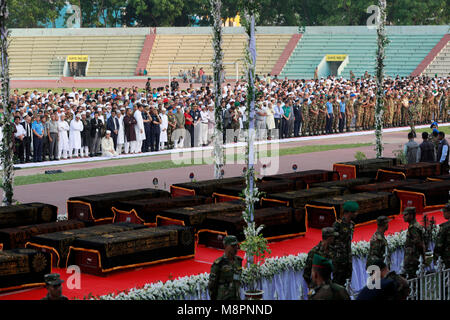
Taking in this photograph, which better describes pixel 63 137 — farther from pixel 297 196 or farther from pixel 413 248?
pixel 413 248

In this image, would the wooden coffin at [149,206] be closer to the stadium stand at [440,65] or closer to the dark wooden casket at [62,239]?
the dark wooden casket at [62,239]

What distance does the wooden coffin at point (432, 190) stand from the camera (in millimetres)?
18922

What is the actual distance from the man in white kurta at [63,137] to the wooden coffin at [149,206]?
11794mm

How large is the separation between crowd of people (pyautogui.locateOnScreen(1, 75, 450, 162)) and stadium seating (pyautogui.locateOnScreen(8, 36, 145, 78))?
35149 millimetres

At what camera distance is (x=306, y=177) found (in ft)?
69.8

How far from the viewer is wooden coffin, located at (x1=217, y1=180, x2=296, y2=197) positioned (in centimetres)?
1887

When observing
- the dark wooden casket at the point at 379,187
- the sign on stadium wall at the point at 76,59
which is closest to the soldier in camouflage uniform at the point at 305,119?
the dark wooden casket at the point at 379,187

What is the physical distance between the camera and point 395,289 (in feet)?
28.8

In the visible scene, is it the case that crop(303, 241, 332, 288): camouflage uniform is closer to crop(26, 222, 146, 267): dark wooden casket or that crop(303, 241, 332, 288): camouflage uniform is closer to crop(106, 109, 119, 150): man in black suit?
crop(26, 222, 146, 267): dark wooden casket

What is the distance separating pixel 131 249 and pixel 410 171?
34.0 ft

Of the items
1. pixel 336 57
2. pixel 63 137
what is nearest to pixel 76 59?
pixel 336 57

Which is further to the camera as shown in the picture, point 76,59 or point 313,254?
point 76,59

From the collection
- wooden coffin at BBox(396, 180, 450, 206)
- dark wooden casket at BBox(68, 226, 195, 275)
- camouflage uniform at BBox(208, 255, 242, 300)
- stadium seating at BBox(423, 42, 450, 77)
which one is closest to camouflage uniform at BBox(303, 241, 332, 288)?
camouflage uniform at BBox(208, 255, 242, 300)
